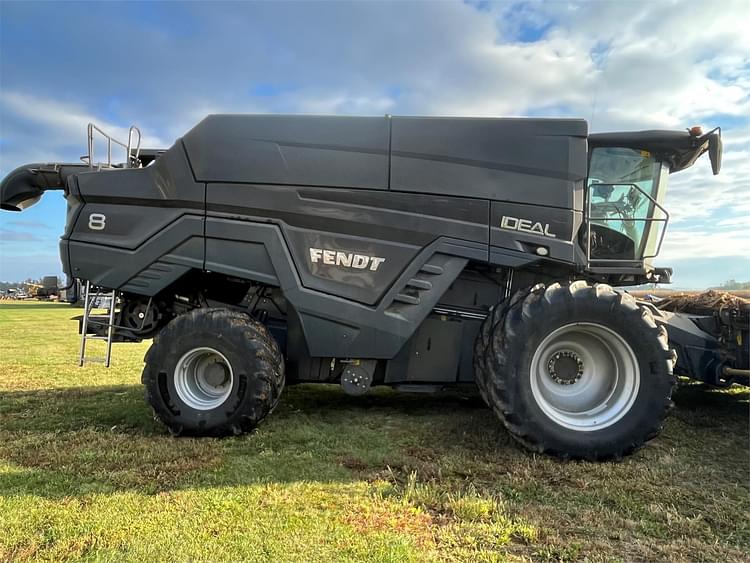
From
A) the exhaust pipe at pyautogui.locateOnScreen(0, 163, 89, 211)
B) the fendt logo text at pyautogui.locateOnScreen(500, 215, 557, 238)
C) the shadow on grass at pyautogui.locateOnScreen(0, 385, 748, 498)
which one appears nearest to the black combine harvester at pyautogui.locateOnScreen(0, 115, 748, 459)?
the fendt logo text at pyautogui.locateOnScreen(500, 215, 557, 238)

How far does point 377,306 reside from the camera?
4.61 metres

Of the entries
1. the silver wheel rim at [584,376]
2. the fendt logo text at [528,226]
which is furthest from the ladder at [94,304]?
the silver wheel rim at [584,376]

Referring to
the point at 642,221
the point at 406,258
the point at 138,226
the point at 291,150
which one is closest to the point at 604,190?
the point at 642,221

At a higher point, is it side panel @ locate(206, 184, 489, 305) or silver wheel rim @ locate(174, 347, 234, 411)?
side panel @ locate(206, 184, 489, 305)

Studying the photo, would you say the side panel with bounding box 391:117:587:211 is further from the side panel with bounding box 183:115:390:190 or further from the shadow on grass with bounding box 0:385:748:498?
the shadow on grass with bounding box 0:385:748:498

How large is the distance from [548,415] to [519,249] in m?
1.42

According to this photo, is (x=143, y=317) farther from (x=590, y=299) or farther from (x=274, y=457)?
(x=590, y=299)

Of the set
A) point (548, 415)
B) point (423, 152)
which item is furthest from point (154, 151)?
point (548, 415)

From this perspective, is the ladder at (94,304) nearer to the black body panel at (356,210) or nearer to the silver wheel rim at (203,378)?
the black body panel at (356,210)

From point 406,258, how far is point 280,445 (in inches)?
76.2

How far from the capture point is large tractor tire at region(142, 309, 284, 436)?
4.46 metres

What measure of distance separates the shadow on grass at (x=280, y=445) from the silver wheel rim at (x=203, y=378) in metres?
0.38

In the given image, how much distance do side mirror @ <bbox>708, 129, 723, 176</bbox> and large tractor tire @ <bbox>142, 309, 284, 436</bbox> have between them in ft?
14.3

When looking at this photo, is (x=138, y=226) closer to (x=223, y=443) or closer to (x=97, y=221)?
(x=97, y=221)
